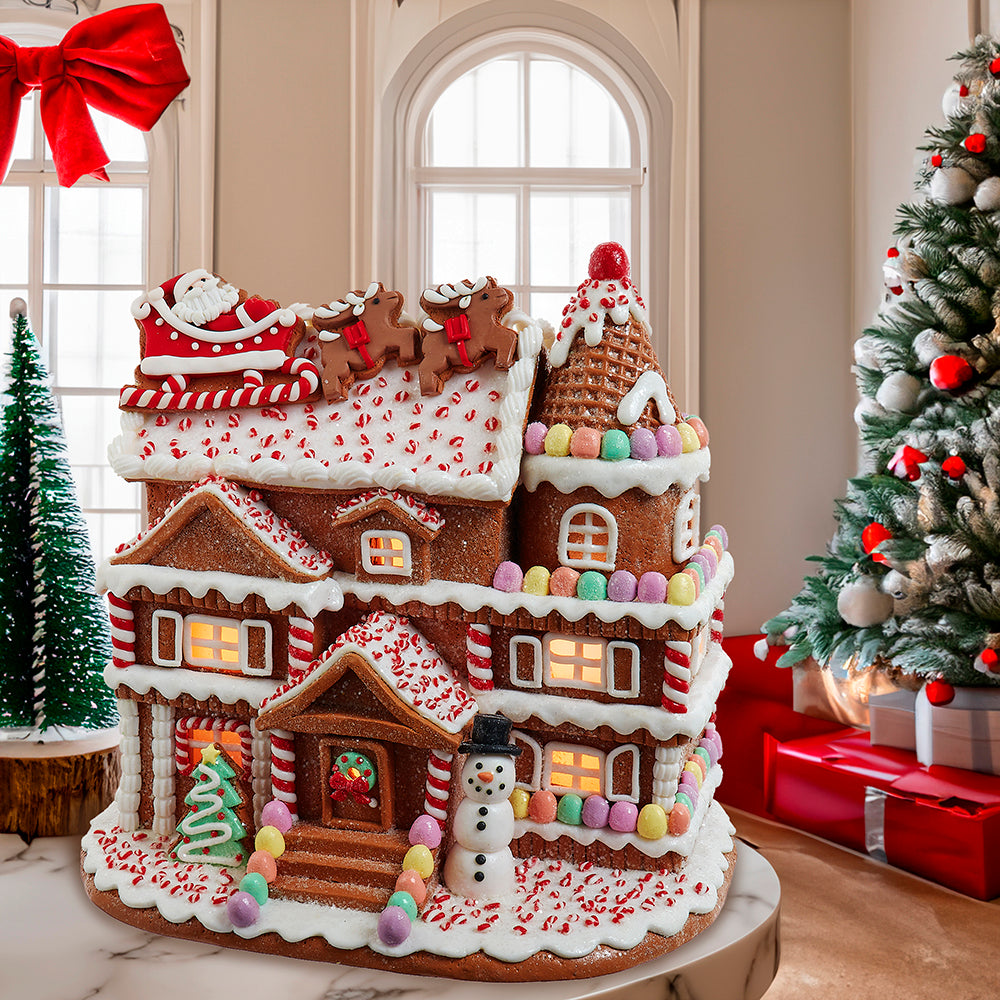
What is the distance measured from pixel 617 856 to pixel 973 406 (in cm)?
244

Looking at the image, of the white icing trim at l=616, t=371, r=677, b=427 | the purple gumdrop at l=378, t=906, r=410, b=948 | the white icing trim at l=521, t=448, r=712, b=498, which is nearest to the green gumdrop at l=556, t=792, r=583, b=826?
the purple gumdrop at l=378, t=906, r=410, b=948

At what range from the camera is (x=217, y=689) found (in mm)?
3047

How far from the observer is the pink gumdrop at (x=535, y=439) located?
2.89 meters

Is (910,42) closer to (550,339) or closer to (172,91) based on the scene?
(550,339)

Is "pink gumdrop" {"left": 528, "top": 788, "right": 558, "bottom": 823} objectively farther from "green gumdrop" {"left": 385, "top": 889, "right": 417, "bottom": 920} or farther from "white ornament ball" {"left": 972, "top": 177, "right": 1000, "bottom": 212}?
"white ornament ball" {"left": 972, "top": 177, "right": 1000, "bottom": 212}

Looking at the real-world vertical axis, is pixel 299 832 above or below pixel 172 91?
below

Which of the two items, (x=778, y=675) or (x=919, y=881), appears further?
(x=778, y=675)

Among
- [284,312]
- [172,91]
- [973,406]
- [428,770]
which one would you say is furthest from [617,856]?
[172,91]

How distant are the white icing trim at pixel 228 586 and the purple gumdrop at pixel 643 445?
3.32 ft

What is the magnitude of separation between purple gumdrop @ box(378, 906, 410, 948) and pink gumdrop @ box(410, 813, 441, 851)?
22cm

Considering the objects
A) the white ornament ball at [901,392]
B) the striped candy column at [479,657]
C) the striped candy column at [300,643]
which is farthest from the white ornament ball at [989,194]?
the striped candy column at [300,643]

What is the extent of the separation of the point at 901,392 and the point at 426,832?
2.80 metres

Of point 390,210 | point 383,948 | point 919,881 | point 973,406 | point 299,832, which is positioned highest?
point 390,210

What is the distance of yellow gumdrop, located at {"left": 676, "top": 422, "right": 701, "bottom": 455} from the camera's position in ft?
9.75
